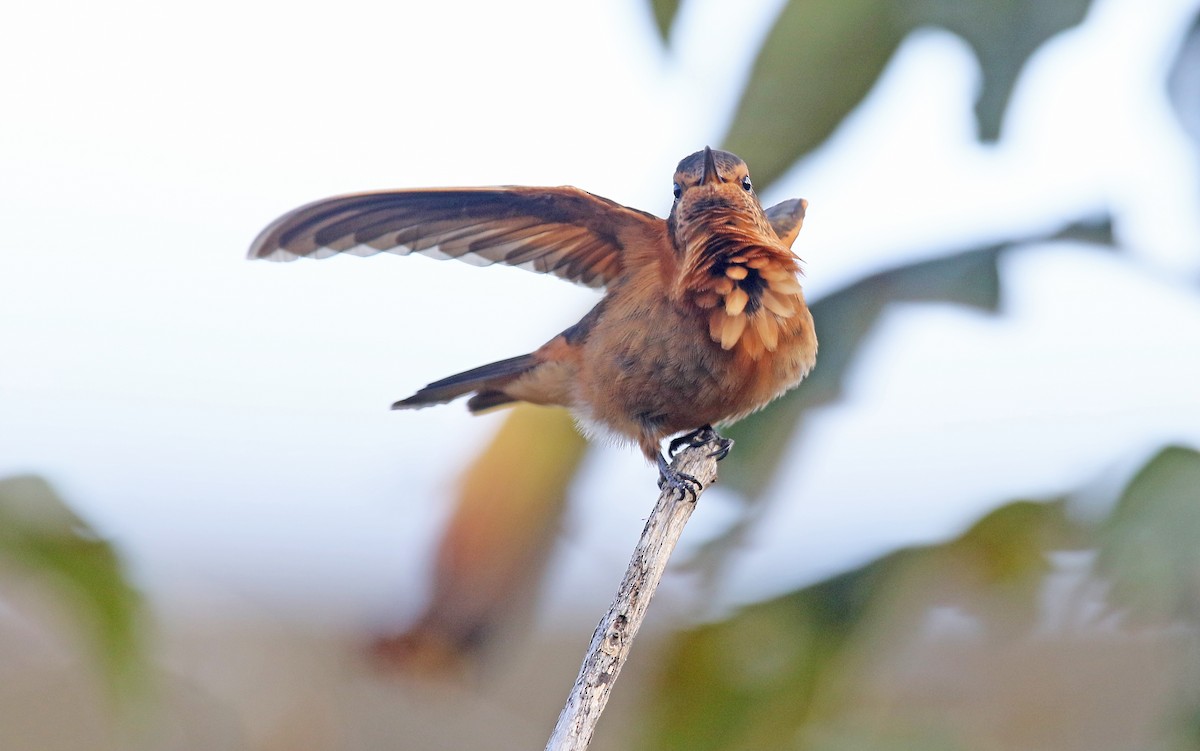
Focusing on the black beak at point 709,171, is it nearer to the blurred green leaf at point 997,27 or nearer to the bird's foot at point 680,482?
the bird's foot at point 680,482

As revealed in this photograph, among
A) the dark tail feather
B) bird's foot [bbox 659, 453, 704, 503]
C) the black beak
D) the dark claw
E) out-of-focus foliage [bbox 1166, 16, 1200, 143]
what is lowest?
bird's foot [bbox 659, 453, 704, 503]

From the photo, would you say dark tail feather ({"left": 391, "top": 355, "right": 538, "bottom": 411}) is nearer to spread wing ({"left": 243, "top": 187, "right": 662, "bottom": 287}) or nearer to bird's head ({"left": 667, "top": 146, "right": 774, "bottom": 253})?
spread wing ({"left": 243, "top": 187, "right": 662, "bottom": 287})

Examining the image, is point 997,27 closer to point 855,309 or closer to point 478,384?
point 855,309

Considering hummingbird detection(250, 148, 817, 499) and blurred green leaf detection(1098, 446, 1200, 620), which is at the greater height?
hummingbird detection(250, 148, 817, 499)

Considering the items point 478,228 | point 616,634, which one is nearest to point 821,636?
point 616,634

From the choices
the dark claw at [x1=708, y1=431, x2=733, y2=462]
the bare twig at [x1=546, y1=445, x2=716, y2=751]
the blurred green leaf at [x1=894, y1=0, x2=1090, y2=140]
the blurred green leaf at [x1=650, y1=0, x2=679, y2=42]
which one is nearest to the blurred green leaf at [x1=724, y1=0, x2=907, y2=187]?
the blurred green leaf at [x1=894, y1=0, x2=1090, y2=140]

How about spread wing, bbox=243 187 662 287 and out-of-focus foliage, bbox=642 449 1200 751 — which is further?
out-of-focus foliage, bbox=642 449 1200 751

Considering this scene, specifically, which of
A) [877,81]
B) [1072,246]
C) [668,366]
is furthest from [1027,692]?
[668,366]
